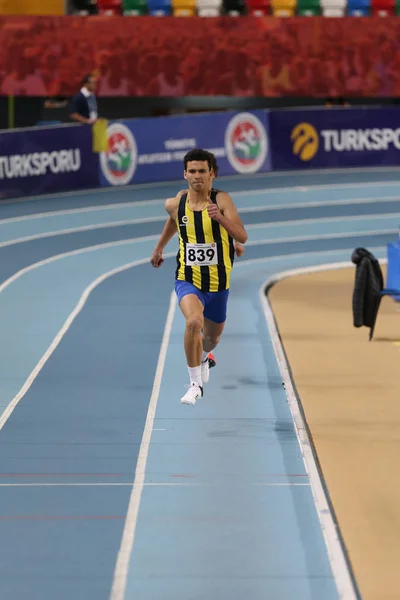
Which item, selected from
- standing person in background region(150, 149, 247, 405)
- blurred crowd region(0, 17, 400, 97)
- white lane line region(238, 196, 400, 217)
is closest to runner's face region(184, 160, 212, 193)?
standing person in background region(150, 149, 247, 405)

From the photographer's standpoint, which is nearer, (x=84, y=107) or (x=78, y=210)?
(x=78, y=210)

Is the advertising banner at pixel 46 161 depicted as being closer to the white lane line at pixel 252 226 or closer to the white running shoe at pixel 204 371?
the white lane line at pixel 252 226

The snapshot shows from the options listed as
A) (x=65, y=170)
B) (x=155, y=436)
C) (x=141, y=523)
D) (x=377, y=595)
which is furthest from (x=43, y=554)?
(x=65, y=170)

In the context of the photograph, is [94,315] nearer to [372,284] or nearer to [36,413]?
[372,284]

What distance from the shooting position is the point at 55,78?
2838cm

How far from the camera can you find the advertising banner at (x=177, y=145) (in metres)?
24.2

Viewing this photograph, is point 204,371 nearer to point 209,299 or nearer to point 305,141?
point 209,299

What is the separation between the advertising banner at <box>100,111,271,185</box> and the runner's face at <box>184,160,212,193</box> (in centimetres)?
1420

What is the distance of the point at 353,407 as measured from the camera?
10.5 m

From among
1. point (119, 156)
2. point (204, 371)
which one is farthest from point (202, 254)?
point (119, 156)

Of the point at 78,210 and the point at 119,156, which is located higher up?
the point at 119,156

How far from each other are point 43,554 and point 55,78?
22.6 metres

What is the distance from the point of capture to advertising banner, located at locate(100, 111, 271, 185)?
2419 centimetres

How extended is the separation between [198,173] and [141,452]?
78.1 inches
